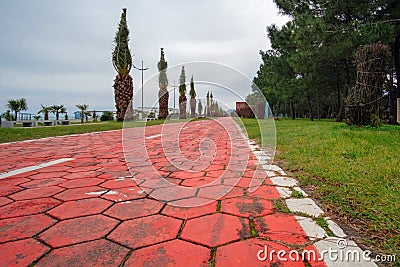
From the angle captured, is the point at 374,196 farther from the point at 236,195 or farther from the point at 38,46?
the point at 38,46

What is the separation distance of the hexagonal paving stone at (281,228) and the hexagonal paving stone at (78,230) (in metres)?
0.85

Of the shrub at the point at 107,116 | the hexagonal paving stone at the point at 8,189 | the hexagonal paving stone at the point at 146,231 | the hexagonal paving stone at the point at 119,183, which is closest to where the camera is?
the hexagonal paving stone at the point at 146,231

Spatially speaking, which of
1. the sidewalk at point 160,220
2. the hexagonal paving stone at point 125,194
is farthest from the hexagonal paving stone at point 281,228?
the hexagonal paving stone at point 125,194

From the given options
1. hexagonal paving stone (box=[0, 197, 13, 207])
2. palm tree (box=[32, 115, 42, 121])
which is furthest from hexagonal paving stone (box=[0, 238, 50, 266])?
palm tree (box=[32, 115, 42, 121])

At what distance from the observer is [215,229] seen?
4.15ft

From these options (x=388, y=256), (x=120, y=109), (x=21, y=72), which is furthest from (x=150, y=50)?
(x=21, y=72)

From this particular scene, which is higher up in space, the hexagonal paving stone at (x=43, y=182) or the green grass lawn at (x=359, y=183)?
the green grass lawn at (x=359, y=183)

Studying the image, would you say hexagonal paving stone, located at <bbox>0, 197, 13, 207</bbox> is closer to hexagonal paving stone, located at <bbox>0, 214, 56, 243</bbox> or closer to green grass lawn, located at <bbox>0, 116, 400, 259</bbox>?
hexagonal paving stone, located at <bbox>0, 214, 56, 243</bbox>

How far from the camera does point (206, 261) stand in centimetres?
98

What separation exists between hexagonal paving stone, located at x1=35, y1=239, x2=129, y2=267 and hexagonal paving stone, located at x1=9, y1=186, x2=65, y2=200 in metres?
0.97

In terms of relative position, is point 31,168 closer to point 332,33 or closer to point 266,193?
point 266,193

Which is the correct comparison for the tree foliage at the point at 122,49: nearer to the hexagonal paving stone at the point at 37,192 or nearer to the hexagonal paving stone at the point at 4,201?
the hexagonal paving stone at the point at 37,192

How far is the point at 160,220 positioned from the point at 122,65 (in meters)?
12.7

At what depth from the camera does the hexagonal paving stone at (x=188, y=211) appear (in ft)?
4.77
